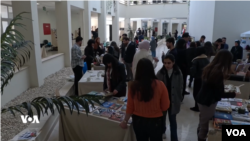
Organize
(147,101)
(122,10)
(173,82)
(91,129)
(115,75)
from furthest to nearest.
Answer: (122,10)
(115,75)
(173,82)
(91,129)
(147,101)

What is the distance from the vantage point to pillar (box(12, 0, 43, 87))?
5254 mm

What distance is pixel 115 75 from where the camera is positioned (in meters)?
2.97

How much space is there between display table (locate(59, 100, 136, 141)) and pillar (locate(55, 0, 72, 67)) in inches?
241

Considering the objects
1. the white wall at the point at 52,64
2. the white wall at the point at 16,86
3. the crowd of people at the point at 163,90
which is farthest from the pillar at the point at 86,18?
the crowd of people at the point at 163,90

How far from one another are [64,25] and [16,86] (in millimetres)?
3960

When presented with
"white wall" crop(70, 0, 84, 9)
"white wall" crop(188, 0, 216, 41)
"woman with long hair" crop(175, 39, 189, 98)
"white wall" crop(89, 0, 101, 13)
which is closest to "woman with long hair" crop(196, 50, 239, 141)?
"woman with long hair" crop(175, 39, 189, 98)

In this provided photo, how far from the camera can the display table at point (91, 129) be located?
7.51ft

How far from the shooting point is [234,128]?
1.66 m

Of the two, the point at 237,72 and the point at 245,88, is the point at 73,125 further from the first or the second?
the point at 237,72

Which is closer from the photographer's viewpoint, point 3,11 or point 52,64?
point 3,11

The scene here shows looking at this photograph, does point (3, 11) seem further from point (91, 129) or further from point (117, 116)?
point (117, 116)

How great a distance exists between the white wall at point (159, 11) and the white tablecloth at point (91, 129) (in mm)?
18827

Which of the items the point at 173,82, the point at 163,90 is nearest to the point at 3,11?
the point at 173,82

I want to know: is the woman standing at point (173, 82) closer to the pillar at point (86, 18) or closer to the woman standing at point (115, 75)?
the woman standing at point (115, 75)
